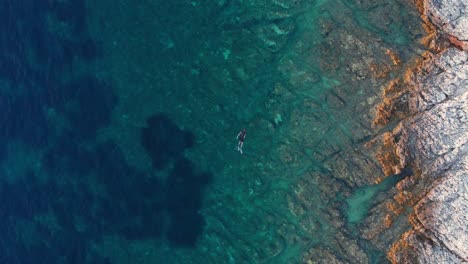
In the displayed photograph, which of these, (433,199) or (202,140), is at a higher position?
(433,199)

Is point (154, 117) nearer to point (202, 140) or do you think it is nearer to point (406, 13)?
point (202, 140)

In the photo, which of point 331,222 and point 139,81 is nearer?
point 331,222

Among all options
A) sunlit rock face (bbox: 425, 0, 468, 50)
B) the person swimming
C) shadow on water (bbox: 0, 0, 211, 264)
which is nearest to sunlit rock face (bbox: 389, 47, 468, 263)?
sunlit rock face (bbox: 425, 0, 468, 50)

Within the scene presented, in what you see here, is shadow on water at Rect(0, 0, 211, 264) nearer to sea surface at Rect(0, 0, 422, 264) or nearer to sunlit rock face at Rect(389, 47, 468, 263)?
sea surface at Rect(0, 0, 422, 264)

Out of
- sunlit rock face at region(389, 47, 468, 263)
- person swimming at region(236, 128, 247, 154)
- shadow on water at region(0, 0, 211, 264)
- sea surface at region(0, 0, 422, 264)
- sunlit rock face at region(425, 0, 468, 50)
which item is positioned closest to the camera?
sunlit rock face at region(389, 47, 468, 263)

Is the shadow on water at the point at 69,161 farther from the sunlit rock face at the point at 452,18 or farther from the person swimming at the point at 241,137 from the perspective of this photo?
the sunlit rock face at the point at 452,18

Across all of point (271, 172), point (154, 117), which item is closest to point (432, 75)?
point (271, 172)

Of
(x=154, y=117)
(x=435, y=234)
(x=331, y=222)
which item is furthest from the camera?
(x=154, y=117)

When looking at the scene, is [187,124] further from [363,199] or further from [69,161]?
[363,199]

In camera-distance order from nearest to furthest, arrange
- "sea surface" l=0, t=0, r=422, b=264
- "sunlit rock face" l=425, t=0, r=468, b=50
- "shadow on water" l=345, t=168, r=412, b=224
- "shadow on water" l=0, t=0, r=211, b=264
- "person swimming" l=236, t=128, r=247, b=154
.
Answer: "sunlit rock face" l=425, t=0, r=468, b=50, "shadow on water" l=345, t=168, r=412, b=224, "sea surface" l=0, t=0, r=422, b=264, "person swimming" l=236, t=128, r=247, b=154, "shadow on water" l=0, t=0, r=211, b=264
